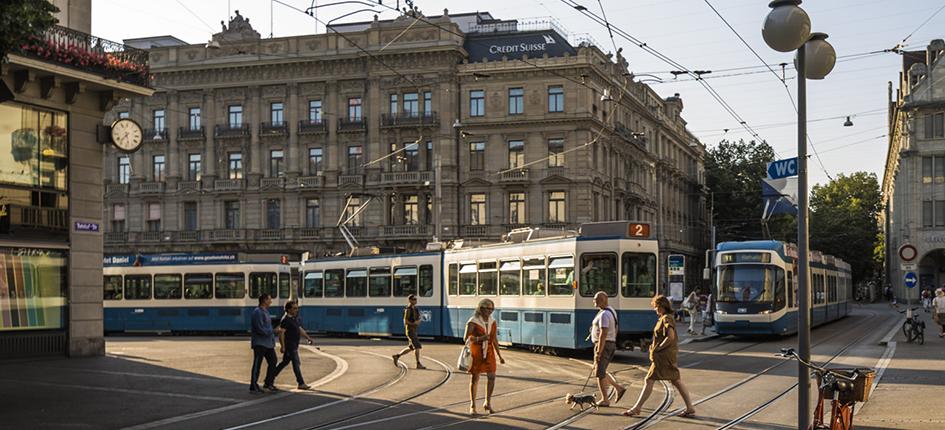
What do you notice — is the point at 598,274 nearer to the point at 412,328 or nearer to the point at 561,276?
the point at 561,276

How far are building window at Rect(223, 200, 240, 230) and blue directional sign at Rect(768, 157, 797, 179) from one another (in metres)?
54.2

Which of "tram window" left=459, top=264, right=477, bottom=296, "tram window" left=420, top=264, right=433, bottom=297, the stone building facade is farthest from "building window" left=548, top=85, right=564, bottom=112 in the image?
"tram window" left=459, top=264, right=477, bottom=296

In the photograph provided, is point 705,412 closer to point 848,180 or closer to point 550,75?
point 550,75

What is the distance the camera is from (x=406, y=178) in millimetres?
60719

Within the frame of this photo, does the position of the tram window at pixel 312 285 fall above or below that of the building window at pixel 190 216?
below

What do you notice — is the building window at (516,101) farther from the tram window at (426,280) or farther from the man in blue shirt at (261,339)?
the man in blue shirt at (261,339)

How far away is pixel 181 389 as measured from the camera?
17.7m

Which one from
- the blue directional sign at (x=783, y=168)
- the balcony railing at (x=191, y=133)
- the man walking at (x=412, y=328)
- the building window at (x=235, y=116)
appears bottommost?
the man walking at (x=412, y=328)

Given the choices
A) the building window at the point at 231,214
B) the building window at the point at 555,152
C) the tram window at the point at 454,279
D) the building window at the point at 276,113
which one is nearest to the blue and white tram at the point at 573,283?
the tram window at the point at 454,279

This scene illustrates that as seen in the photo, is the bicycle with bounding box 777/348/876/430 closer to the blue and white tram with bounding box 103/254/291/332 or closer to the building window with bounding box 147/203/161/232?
the blue and white tram with bounding box 103/254/291/332

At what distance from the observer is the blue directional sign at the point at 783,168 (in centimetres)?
1212

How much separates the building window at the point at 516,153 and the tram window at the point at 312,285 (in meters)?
24.6

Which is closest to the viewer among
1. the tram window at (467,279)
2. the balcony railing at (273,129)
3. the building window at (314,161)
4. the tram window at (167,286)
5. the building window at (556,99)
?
the tram window at (467,279)

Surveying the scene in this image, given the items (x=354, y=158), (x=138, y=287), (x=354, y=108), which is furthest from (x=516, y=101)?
(x=138, y=287)
